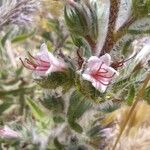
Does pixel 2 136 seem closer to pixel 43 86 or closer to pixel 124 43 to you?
pixel 43 86

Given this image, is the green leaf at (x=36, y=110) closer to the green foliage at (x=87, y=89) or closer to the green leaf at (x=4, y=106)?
the green leaf at (x=4, y=106)

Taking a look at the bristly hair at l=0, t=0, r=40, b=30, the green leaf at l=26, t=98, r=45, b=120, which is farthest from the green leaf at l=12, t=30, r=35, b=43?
the green leaf at l=26, t=98, r=45, b=120

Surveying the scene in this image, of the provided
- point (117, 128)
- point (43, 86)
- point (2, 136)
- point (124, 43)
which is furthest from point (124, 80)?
point (2, 136)

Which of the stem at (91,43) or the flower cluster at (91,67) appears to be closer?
the flower cluster at (91,67)

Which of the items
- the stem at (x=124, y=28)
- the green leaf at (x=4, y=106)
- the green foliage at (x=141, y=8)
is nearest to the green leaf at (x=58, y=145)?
the green leaf at (x=4, y=106)

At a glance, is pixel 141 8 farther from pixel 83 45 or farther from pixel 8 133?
pixel 8 133

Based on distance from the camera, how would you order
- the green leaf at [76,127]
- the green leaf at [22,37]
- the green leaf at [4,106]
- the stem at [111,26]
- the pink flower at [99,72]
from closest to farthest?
the pink flower at [99,72] → the stem at [111,26] → the green leaf at [76,127] → the green leaf at [4,106] → the green leaf at [22,37]
